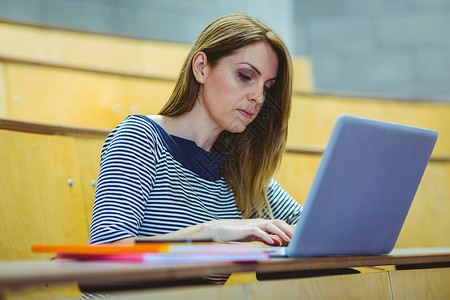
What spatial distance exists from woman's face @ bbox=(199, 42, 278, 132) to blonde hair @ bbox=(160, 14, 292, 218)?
11 mm

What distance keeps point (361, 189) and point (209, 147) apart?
308mm

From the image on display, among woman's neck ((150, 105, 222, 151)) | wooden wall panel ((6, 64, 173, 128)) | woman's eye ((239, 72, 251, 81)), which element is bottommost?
woman's neck ((150, 105, 222, 151))

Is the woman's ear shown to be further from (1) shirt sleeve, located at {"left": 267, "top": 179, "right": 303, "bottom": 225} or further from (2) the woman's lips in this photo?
(1) shirt sleeve, located at {"left": 267, "top": 179, "right": 303, "bottom": 225}

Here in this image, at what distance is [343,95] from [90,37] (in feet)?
2.20

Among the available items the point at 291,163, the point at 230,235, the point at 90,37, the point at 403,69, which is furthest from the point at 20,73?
the point at 403,69

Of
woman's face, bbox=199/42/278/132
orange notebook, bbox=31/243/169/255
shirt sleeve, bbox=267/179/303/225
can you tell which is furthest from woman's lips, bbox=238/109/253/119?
orange notebook, bbox=31/243/169/255

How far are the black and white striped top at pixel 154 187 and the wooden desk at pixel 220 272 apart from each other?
0.45 feet

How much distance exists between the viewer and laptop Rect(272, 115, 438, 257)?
1.08 feet

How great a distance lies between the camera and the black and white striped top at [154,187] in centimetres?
45

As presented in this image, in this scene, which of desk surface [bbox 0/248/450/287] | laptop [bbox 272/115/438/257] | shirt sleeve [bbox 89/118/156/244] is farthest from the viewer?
shirt sleeve [bbox 89/118/156/244]

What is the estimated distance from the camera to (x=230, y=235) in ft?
1.27

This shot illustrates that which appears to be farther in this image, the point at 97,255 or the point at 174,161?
the point at 174,161

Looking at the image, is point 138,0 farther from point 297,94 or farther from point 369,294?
point 369,294

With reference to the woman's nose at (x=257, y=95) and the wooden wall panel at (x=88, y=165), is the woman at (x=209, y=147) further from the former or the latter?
the wooden wall panel at (x=88, y=165)
